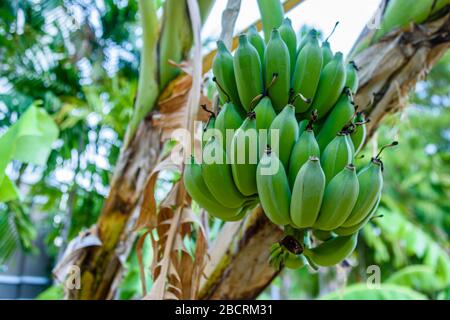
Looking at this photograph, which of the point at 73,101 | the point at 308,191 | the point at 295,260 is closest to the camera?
the point at 308,191

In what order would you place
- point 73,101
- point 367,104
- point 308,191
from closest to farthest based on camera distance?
point 308,191 → point 367,104 → point 73,101

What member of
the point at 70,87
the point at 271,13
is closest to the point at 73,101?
A: the point at 70,87

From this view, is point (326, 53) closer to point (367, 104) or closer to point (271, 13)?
point (271, 13)

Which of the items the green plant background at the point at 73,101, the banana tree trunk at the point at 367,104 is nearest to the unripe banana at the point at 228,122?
the banana tree trunk at the point at 367,104

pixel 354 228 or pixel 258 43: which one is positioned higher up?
pixel 258 43

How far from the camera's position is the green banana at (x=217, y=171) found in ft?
1.46

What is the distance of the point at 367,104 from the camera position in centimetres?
68

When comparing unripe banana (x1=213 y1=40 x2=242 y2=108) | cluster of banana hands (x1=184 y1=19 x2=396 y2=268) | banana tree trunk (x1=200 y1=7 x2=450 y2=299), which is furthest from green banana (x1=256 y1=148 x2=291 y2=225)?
banana tree trunk (x1=200 y1=7 x2=450 y2=299)

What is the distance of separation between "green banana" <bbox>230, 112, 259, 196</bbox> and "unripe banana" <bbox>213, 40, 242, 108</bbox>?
75 millimetres

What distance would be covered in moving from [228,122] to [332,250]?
170 millimetres

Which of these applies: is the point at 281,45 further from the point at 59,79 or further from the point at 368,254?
the point at 368,254

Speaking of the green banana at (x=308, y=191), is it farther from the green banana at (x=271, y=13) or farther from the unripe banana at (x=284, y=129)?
the green banana at (x=271, y=13)

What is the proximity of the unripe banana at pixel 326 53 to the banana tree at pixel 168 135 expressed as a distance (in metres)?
0.19

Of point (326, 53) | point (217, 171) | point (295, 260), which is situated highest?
point (326, 53)
